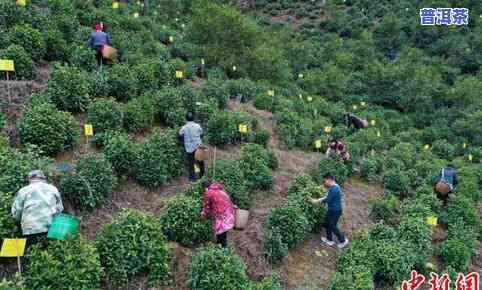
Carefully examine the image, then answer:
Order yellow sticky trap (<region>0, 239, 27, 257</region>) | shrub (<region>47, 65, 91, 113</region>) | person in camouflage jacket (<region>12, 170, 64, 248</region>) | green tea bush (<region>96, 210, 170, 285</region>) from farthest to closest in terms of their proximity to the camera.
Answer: shrub (<region>47, 65, 91, 113</region>) < green tea bush (<region>96, 210, 170, 285</region>) < person in camouflage jacket (<region>12, 170, 64, 248</region>) < yellow sticky trap (<region>0, 239, 27, 257</region>)

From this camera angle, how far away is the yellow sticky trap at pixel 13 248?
17.5ft

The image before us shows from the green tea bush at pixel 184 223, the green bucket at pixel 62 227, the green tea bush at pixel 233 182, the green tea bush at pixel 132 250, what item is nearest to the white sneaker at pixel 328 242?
the green tea bush at pixel 233 182

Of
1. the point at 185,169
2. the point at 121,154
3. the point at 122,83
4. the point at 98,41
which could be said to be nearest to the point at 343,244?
the point at 185,169

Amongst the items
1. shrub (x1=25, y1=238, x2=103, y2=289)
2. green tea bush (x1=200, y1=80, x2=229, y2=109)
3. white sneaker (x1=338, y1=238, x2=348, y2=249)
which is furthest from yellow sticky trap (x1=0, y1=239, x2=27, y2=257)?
green tea bush (x1=200, y1=80, x2=229, y2=109)

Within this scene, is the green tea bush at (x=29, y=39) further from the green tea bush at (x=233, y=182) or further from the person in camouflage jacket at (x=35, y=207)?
the person in camouflage jacket at (x=35, y=207)

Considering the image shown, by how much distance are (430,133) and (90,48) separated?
17.0m

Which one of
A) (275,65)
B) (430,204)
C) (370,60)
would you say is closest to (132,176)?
(430,204)

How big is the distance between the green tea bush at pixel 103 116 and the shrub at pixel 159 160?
0.96 meters

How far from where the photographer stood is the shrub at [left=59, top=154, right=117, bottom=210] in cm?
711

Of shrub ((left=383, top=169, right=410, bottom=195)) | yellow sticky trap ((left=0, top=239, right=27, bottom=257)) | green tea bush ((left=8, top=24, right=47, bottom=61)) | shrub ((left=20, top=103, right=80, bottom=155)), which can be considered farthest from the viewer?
shrub ((left=383, top=169, right=410, bottom=195))

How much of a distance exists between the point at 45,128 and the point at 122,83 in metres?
3.22

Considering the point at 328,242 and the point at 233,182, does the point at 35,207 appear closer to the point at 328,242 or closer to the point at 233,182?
the point at 233,182

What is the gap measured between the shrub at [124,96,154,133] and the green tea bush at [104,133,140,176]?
1389 mm

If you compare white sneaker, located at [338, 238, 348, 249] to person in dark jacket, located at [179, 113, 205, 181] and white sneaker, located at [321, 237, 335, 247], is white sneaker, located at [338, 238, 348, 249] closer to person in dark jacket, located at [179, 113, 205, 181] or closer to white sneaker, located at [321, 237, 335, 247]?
white sneaker, located at [321, 237, 335, 247]
